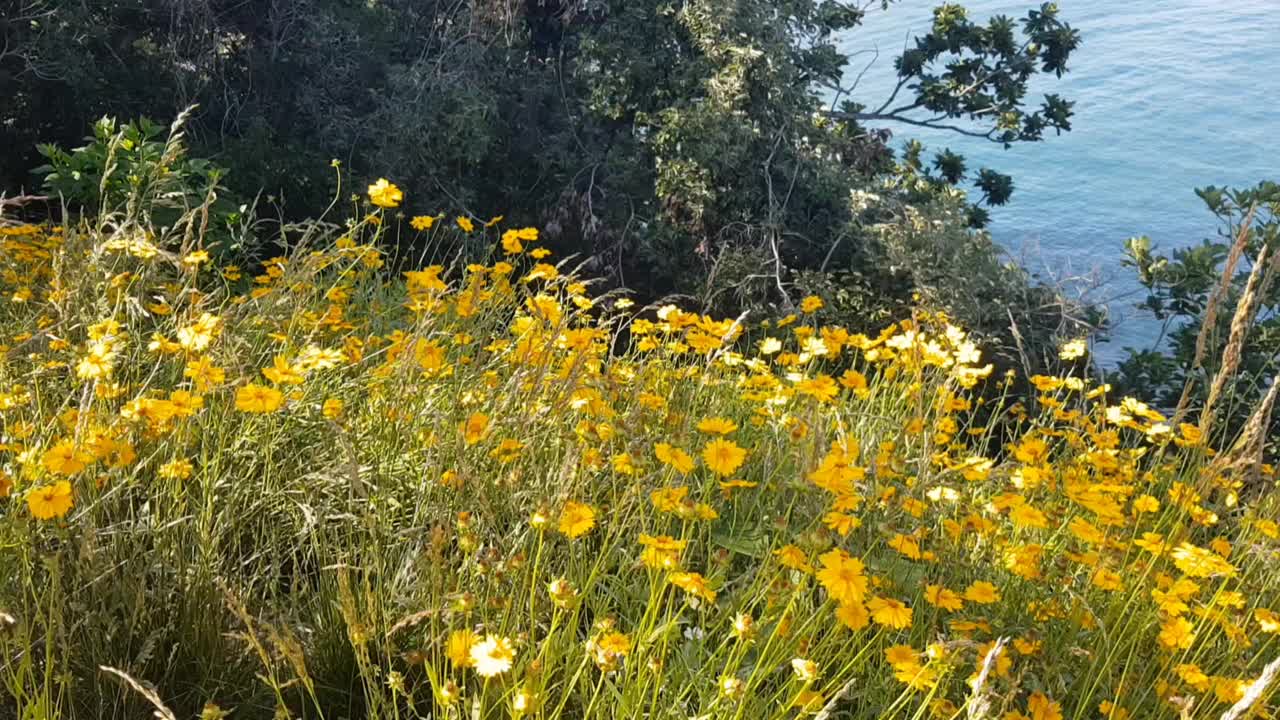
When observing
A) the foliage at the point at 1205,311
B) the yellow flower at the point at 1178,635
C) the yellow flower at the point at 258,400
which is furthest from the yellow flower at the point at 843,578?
the foliage at the point at 1205,311

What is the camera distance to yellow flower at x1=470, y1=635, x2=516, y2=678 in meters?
1.29

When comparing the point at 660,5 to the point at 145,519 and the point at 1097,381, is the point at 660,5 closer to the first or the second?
the point at 1097,381

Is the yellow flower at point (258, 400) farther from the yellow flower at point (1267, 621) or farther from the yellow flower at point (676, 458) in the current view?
the yellow flower at point (1267, 621)

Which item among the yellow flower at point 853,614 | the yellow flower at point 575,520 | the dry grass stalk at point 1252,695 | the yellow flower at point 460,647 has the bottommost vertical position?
the yellow flower at point 460,647

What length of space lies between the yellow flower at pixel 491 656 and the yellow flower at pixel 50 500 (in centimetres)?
57

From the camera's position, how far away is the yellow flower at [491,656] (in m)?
1.29

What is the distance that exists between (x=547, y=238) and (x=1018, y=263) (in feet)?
7.68

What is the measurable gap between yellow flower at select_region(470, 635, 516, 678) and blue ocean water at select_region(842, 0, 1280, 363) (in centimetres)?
820

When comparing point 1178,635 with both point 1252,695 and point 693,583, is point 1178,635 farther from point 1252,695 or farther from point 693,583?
point 693,583

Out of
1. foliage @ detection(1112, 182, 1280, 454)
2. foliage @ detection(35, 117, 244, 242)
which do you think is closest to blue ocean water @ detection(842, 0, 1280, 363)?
foliage @ detection(1112, 182, 1280, 454)

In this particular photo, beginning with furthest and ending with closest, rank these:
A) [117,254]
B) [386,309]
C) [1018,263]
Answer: [1018,263], [386,309], [117,254]

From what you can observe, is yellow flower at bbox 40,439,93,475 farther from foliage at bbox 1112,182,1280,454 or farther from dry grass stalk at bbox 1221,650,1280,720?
foliage at bbox 1112,182,1280,454

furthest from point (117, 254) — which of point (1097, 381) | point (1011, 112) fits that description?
point (1011, 112)

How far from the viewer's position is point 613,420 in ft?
7.07
